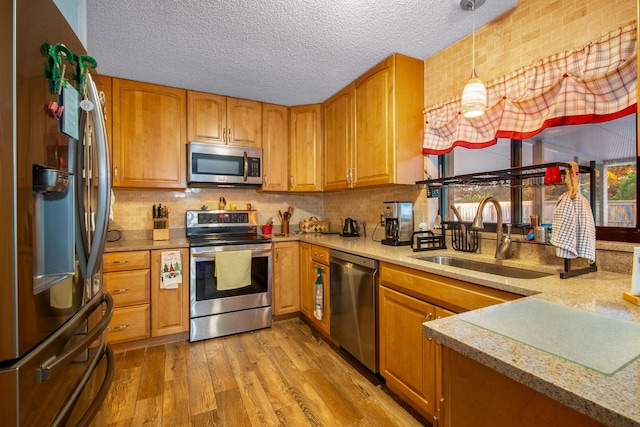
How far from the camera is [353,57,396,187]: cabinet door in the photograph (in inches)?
88.7

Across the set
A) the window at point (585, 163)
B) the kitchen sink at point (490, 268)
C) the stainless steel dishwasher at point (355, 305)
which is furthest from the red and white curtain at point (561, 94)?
the stainless steel dishwasher at point (355, 305)

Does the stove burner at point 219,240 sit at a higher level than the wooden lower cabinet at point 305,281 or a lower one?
higher

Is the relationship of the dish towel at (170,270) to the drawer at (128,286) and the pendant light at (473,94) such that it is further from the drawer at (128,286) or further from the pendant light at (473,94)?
the pendant light at (473,94)

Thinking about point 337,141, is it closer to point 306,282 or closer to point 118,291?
point 306,282

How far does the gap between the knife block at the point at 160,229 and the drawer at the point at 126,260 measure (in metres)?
0.38

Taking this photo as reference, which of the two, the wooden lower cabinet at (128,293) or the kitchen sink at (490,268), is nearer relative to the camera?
the kitchen sink at (490,268)

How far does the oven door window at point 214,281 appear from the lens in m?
2.56

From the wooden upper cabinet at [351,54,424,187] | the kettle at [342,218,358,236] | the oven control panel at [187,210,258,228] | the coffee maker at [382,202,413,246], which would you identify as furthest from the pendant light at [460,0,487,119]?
the oven control panel at [187,210,258,228]

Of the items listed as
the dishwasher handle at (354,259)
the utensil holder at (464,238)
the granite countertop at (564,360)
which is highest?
the utensil holder at (464,238)

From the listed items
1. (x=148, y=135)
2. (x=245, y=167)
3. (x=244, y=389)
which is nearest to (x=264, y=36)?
(x=245, y=167)

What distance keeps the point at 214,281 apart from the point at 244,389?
102 centimetres

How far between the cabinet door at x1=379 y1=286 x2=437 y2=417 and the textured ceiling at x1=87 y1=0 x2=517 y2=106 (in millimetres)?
1663

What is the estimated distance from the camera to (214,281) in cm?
262

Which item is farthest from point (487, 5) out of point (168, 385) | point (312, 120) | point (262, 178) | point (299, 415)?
point (168, 385)
